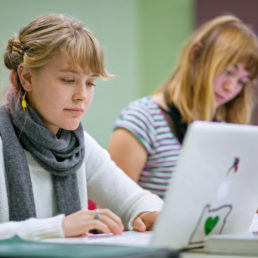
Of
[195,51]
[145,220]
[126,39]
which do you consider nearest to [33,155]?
[145,220]

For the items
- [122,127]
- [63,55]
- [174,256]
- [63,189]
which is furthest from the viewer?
[122,127]

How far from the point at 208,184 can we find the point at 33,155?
2.43 ft

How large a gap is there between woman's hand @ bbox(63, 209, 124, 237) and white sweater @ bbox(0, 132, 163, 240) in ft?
0.77

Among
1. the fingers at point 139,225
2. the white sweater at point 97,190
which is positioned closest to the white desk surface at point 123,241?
the fingers at point 139,225

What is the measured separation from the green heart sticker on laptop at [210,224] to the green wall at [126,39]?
2.01 metres

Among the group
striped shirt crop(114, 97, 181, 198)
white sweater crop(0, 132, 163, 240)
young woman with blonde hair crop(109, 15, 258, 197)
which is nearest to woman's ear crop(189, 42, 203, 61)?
young woman with blonde hair crop(109, 15, 258, 197)

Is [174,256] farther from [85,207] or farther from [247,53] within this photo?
[247,53]

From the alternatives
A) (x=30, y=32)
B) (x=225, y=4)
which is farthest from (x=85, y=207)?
(x=225, y=4)

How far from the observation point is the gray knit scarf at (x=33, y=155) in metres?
1.45

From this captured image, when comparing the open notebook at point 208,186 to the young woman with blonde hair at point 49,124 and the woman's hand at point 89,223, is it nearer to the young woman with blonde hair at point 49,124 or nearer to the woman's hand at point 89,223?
the woman's hand at point 89,223

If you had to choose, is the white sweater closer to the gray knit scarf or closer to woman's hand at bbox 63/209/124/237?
the gray knit scarf

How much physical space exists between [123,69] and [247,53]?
1308 mm

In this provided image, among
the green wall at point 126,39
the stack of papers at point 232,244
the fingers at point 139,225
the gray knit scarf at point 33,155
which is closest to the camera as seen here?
the stack of papers at point 232,244

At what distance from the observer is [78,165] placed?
5.16 ft
